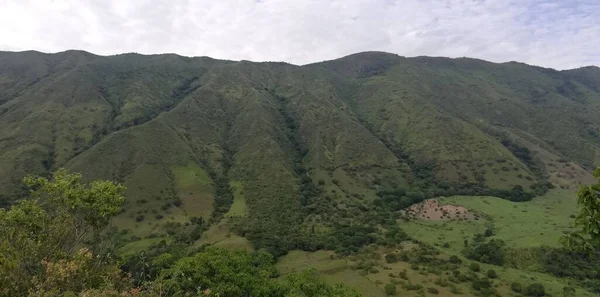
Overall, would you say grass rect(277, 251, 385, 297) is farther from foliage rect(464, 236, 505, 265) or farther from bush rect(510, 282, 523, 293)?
foliage rect(464, 236, 505, 265)

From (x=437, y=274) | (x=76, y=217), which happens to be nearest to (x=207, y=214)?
(x=437, y=274)

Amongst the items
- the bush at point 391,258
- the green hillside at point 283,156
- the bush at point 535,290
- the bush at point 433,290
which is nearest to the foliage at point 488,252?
the green hillside at point 283,156

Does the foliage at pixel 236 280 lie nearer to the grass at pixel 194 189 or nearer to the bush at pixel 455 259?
the bush at pixel 455 259

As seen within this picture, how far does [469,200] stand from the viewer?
388 ft

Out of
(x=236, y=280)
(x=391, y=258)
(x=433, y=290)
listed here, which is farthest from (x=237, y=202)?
(x=236, y=280)

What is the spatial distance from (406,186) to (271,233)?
5636 centimetres

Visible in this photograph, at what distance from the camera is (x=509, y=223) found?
98.6 m

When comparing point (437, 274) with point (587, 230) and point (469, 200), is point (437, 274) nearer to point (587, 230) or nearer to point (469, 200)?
point (469, 200)

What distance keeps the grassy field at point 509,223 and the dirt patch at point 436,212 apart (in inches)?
102

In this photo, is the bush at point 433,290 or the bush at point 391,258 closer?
the bush at point 433,290

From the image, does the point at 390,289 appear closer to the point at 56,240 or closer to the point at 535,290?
the point at 535,290

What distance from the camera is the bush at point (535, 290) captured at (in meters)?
63.1

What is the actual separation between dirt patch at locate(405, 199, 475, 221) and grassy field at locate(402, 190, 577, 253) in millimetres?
2603

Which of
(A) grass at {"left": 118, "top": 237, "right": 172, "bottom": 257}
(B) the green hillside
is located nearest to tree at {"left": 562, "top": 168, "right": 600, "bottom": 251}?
(B) the green hillside
